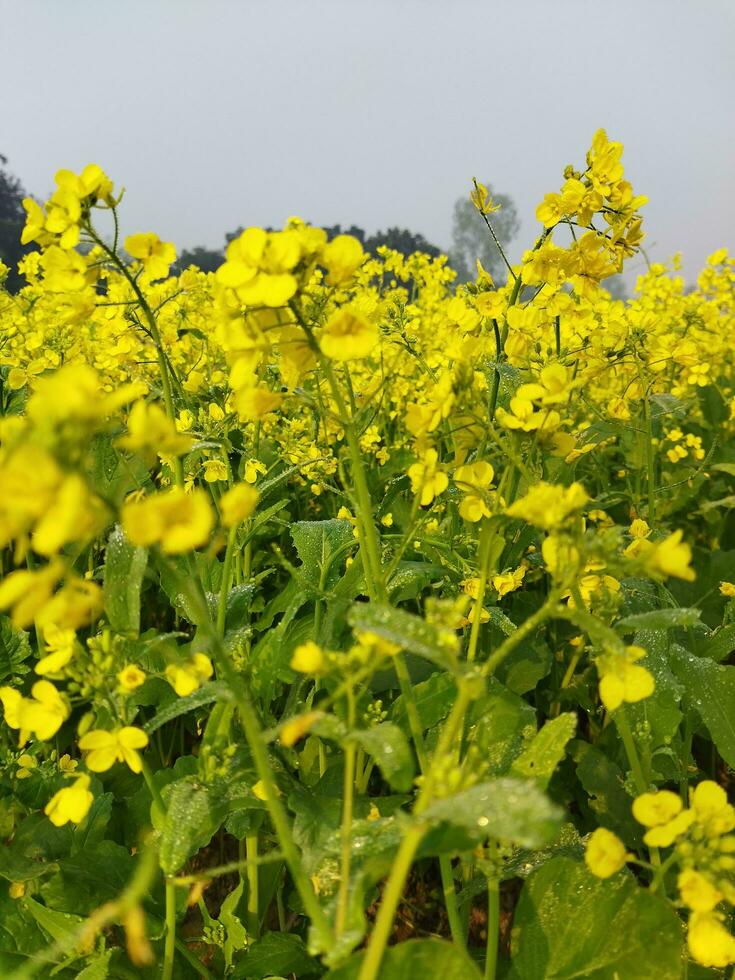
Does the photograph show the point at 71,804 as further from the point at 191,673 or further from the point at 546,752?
the point at 546,752

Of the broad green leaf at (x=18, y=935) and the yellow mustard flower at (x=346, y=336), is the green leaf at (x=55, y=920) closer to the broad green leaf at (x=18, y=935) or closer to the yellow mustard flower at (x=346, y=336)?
the broad green leaf at (x=18, y=935)

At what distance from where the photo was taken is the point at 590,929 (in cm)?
86

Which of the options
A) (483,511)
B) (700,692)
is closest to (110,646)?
(483,511)

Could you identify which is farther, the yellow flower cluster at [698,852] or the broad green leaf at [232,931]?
the broad green leaf at [232,931]

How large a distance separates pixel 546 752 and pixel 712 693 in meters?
0.45

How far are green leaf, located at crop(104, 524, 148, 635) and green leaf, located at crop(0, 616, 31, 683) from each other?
0.73m

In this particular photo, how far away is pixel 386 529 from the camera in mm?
2125

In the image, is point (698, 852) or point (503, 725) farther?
point (503, 725)

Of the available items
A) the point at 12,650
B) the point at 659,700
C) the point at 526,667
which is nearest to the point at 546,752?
the point at 659,700

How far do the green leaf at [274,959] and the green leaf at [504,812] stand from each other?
68 centimetres

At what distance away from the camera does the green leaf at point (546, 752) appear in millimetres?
806

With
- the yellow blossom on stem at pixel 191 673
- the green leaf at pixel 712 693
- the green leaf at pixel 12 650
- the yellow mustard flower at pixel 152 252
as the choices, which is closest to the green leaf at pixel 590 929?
the green leaf at pixel 712 693

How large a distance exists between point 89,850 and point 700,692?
1.01m

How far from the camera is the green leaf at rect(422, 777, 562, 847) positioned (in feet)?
1.53
